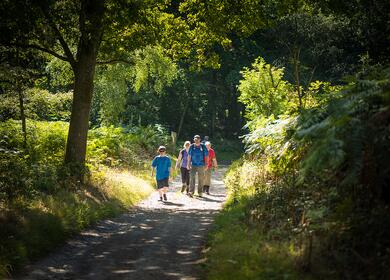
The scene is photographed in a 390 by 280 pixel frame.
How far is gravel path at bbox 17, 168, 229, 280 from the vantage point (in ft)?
27.4

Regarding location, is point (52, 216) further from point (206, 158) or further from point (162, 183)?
point (206, 158)

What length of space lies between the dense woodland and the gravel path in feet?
1.36

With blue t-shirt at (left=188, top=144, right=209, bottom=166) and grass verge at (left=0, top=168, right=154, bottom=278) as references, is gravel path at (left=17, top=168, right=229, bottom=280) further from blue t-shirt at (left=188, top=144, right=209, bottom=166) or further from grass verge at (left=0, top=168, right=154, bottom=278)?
blue t-shirt at (left=188, top=144, right=209, bottom=166)

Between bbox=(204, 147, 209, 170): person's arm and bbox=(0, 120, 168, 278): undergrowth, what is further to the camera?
bbox=(204, 147, 209, 170): person's arm

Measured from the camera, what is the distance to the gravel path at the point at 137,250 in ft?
27.4

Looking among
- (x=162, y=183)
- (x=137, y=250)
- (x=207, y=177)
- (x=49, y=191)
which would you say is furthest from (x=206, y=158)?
(x=137, y=250)

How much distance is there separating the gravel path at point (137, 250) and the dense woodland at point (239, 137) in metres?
0.42

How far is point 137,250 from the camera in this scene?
391 inches

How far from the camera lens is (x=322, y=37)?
1078 inches

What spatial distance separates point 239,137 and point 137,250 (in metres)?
8.11

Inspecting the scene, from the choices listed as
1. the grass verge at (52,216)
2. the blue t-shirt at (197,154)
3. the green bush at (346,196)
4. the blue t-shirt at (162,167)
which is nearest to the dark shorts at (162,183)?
the blue t-shirt at (162,167)

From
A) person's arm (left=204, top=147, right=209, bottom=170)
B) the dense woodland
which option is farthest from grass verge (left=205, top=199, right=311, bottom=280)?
person's arm (left=204, top=147, right=209, bottom=170)

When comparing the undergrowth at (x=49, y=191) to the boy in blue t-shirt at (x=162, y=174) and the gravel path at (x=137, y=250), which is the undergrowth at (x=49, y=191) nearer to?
the gravel path at (x=137, y=250)

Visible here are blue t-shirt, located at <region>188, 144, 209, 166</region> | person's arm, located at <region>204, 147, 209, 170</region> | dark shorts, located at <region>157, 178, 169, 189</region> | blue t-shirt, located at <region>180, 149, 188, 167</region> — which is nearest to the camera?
dark shorts, located at <region>157, 178, 169, 189</region>
